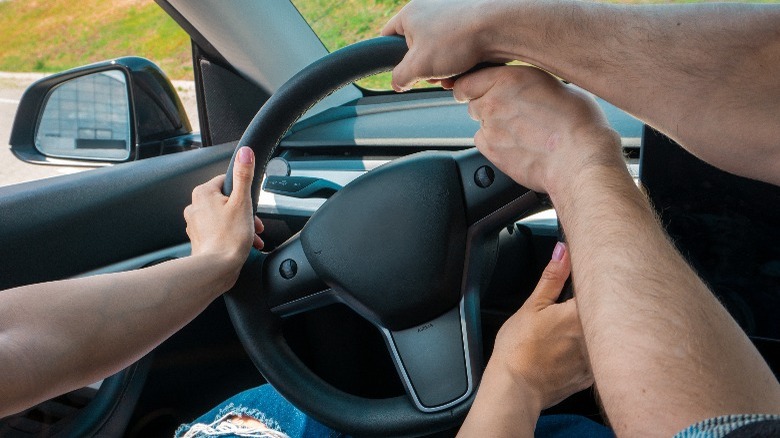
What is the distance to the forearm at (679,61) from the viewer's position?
1.11 meters

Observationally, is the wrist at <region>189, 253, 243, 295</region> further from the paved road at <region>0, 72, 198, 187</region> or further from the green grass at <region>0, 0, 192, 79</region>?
the green grass at <region>0, 0, 192, 79</region>

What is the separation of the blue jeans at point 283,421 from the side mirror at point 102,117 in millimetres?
1110

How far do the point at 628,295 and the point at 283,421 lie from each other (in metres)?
0.78

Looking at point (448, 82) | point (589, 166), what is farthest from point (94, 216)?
point (589, 166)

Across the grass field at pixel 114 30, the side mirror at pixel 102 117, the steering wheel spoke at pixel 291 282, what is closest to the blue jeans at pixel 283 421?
the steering wheel spoke at pixel 291 282

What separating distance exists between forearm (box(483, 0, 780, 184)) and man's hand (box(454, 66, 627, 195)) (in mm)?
33

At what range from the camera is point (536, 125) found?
1233 mm

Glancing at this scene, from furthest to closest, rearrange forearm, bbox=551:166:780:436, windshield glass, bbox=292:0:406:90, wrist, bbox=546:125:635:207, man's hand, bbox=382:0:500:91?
windshield glass, bbox=292:0:406:90
man's hand, bbox=382:0:500:91
wrist, bbox=546:125:635:207
forearm, bbox=551:166:780:436

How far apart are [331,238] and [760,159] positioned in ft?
2.28

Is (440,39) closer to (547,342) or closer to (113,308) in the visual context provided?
(547,342)

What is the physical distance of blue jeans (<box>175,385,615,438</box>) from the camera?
1.42m

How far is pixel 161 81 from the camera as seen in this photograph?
8.23 feet

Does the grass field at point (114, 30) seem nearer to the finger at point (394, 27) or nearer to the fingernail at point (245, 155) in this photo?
the finger at point (394, 27)

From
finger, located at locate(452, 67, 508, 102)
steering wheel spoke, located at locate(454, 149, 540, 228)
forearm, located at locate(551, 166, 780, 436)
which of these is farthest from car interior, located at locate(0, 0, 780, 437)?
forearm, located at locate(551, 166, 780, 436)
